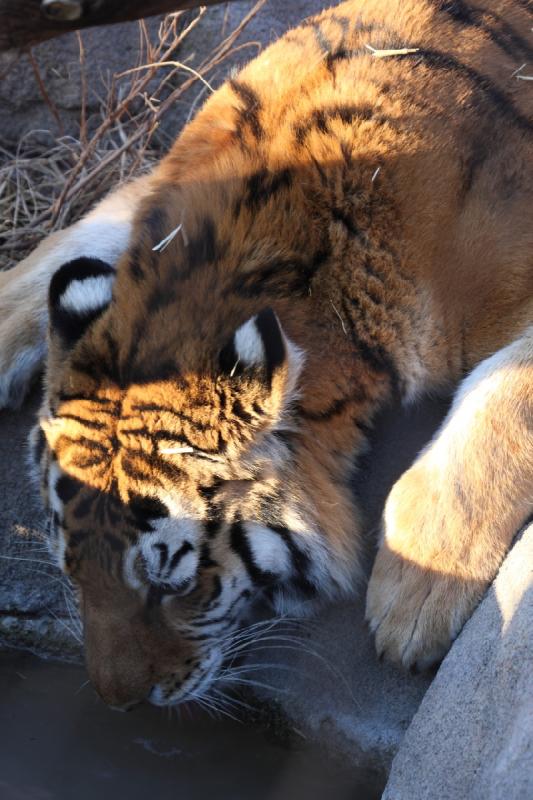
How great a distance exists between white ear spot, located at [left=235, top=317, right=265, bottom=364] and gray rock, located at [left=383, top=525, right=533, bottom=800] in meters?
0.72

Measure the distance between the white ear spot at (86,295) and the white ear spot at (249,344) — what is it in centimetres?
44

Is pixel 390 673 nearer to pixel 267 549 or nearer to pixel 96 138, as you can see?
pixel 267 549

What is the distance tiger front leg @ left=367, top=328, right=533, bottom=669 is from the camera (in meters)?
2.43

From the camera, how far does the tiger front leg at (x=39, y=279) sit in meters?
3.19

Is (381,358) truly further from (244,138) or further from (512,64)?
(512,64)

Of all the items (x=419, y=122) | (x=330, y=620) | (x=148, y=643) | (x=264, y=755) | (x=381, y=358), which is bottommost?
(x=264, y=755)

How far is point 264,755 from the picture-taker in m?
2.70

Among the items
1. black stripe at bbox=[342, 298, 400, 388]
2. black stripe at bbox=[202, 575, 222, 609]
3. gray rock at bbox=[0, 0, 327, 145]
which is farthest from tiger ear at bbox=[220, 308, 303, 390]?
gray rock at bbox=[0, 0, 327, 145]

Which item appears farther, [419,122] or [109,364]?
[419,122]

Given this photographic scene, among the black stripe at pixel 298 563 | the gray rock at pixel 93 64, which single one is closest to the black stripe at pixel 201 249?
the black stripe at pixel 298 563

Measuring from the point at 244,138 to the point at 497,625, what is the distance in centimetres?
137

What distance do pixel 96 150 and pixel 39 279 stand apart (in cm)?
187

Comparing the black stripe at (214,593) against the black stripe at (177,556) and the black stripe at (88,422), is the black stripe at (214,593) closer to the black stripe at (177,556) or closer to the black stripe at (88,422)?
the black stripe at (177,556)

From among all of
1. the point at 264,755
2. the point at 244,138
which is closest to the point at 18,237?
the point at 244,138
